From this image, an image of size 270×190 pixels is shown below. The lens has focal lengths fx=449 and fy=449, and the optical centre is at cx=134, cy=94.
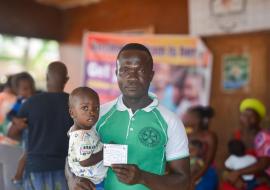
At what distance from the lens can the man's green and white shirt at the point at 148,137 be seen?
5.69ft

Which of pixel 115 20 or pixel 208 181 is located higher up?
pixel 115 20

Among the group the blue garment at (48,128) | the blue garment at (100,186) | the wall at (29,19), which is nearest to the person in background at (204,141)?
the blue garment at (48,128)

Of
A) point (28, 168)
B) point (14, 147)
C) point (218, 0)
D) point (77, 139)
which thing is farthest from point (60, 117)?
point (218, 0)

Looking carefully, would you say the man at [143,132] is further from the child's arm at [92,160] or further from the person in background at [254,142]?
the person in background at [254,142]

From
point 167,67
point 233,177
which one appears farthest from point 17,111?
point 167,67

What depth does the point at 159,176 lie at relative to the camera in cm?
170

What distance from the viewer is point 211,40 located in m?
5.20

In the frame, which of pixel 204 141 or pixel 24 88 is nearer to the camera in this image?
pixel 24 88

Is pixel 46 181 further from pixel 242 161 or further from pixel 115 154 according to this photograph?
pixel 242 161

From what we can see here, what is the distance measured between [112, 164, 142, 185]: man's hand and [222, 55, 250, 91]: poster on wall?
3.55 m

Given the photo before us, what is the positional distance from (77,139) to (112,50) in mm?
3853

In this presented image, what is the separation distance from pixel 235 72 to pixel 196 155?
4.40 feet

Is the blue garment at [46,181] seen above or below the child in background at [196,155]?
above

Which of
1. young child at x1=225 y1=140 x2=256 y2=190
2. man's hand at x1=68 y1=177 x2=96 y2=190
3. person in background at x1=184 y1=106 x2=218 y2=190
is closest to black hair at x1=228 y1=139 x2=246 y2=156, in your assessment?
young child at x1=225 y1=140 x2=256 y2=190
